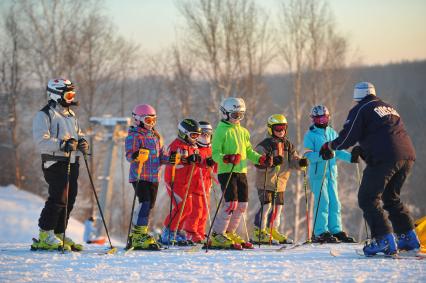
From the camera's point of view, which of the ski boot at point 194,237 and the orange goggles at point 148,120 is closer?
the orange goggles at point 148,120

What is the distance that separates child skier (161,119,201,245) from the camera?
32.9 feet

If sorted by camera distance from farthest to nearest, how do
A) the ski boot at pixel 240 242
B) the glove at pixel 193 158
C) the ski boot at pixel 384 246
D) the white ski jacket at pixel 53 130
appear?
the glove at pixel 193 158 < the ski boot at pixel 240 242 < the white ski jacket at pixel 53 130 < the ski boot at pixel 384 246

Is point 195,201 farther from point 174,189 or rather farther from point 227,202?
point 227,202

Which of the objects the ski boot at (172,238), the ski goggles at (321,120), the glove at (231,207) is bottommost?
the ski boot at (172,238)

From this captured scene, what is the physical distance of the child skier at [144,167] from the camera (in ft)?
28.8

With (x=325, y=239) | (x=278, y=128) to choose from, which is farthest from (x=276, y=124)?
(x=325, y=239)

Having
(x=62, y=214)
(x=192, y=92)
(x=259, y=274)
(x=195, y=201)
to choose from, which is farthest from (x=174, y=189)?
(x=192, y=92)

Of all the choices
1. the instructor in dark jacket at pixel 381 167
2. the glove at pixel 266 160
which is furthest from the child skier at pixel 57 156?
the instructor in dark jacket at pixel 381 167

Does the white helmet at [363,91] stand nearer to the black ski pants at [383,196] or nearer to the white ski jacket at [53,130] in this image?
the black ski pants at [383,196]

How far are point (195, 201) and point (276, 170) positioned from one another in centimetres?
132

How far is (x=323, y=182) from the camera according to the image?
10352mm

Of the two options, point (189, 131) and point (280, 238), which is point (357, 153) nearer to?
point (280, 238)

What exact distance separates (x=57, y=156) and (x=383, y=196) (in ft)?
13.0

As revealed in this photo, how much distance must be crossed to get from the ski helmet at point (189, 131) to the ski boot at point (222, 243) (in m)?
1.68
